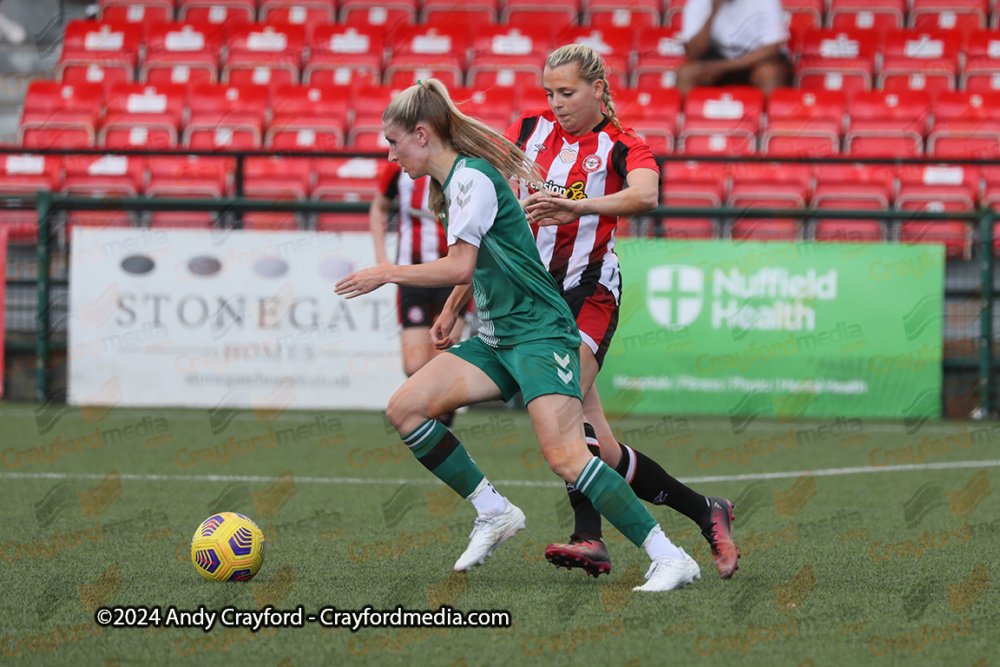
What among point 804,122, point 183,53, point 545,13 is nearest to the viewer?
point 804,122

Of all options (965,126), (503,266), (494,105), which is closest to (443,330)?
(503,266)

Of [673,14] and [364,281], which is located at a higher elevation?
[673,14]

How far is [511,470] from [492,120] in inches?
231

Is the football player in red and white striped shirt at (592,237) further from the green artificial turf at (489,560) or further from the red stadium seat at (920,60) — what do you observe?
the red stadium seat at (920,60)

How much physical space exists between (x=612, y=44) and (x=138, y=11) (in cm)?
586

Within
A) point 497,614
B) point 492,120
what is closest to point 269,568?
point 497,614

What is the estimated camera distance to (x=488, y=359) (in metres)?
3.96

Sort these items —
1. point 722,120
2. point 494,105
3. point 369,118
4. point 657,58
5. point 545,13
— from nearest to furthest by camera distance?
point 722,120 → point 494,105 → point 369,118 → point 657,58 → point 545,13

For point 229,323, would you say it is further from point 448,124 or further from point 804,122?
point 448,124

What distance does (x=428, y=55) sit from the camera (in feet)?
44.4

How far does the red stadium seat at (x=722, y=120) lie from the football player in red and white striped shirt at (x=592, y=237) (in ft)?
24.1

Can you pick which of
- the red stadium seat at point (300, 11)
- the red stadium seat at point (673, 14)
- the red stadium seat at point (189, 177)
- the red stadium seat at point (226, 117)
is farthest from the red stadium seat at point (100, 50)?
the red stadium seat at point (673, 14)

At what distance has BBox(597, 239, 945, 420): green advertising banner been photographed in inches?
365

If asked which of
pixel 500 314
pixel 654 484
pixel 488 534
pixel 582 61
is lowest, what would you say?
pixel 488 534
